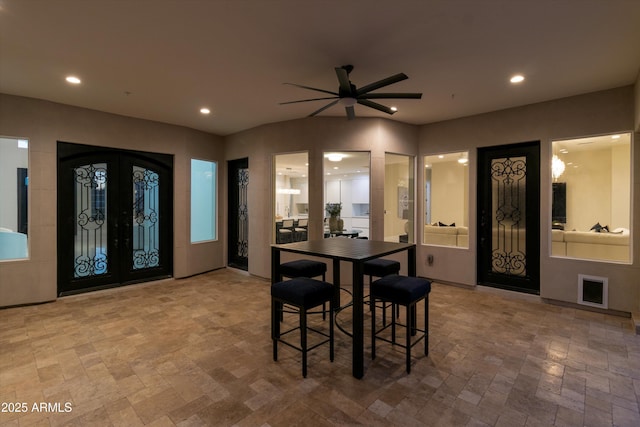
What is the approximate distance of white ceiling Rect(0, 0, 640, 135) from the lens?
2295mm

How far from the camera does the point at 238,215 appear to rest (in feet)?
20.8

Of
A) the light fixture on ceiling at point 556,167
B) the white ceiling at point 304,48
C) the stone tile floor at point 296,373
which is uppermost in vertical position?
the white ceiling at point 304,48

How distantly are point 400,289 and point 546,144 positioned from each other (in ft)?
11.4

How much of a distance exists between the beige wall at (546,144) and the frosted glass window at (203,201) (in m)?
4.13

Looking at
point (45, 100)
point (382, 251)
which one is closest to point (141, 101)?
point (45, 100)

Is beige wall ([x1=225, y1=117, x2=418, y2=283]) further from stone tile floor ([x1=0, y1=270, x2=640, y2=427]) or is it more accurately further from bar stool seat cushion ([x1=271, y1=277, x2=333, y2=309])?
bar stool seat cushion ([x1=271, y1=277, x2=333, y2=309])

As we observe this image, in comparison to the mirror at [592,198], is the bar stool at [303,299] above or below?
below

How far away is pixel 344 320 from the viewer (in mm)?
3680

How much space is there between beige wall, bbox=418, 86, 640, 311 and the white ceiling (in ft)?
0.78

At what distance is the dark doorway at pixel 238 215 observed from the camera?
20.3 feet

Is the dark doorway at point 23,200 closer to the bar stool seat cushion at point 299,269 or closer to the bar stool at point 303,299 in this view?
the bar stool seat cushion at point 299,269

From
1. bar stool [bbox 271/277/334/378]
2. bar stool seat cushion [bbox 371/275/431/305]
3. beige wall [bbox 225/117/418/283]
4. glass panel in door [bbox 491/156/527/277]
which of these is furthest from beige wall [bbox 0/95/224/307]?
glass panel in door [bbox 491/156/527/277]

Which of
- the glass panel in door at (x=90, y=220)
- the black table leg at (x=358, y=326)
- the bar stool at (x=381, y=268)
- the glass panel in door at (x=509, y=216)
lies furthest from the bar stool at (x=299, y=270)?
the glass panel in door at (x=90, y=220)

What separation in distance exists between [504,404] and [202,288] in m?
4.35
